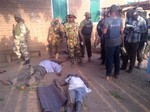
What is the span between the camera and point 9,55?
8797 mm

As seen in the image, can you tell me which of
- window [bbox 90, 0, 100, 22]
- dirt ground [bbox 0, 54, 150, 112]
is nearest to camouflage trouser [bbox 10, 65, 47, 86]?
dirt ground [bbox 0, 54, 150, 112]

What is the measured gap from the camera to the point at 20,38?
7.83 meters

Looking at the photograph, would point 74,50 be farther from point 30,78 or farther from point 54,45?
point 30,78

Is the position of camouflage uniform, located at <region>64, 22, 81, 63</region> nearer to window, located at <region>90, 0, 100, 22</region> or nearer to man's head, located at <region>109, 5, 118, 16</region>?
man's head, located at <region>109, 5, 118, 16</region>

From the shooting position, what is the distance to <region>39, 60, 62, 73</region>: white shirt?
639 centimetres

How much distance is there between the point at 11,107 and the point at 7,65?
13.5 feet

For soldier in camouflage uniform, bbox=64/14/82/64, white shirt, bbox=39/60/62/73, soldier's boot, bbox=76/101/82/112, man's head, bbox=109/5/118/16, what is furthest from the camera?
soldier in camouflage uniform, bbox=64/14/82/64

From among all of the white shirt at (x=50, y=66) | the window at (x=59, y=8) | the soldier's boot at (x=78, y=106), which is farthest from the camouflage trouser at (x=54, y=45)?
the soldier's boot at (x=78, y=106)

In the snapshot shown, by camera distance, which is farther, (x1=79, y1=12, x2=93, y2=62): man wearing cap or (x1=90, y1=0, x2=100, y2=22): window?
(x1=90, y1=0, x2=100, y2=22): window

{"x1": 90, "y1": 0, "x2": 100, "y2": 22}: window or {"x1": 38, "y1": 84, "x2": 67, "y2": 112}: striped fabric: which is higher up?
{"x1": 90, "y1": 0, "x2": 100, "y2": 22}: window

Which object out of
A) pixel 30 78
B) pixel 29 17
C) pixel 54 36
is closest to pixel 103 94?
pixel 30 78

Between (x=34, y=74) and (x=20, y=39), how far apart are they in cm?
266

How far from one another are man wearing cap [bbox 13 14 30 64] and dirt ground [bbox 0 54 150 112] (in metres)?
1.51

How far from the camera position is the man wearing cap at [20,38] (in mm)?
7660
